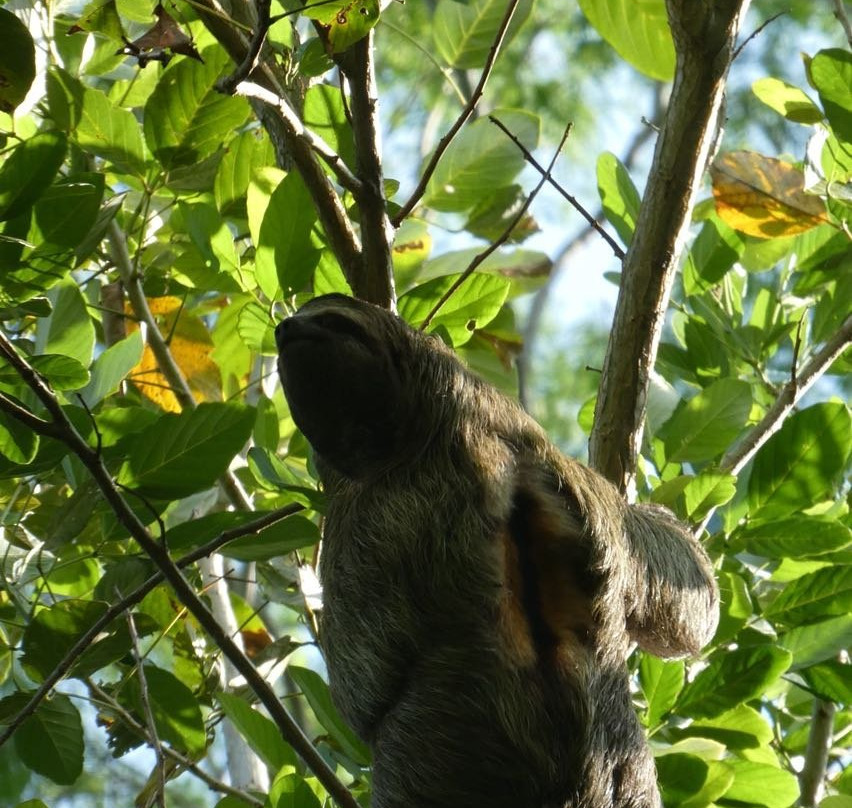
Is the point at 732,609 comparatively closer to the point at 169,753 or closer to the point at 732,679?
the point at 732,679

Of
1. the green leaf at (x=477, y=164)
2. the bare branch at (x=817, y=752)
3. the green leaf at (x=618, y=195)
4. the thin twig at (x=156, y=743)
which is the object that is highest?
the green leaf at (x=477, y=164)

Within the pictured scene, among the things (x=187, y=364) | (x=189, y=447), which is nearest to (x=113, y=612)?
(x=189, y=447)

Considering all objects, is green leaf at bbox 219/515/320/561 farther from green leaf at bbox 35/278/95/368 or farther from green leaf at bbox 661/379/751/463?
green leaf at bbox 661/379/751/463

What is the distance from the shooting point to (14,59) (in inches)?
127

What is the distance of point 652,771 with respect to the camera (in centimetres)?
320

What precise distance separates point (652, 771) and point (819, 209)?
2.26m

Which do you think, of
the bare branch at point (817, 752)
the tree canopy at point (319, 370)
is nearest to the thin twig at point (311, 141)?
the tree canopy at point (319, 370)

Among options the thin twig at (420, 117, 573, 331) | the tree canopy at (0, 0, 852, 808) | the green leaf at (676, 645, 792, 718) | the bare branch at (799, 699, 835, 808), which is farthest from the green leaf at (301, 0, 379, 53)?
the bare branch at (799, 699, 835, 808)

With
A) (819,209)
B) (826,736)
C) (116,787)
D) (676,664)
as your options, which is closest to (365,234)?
(676,664)

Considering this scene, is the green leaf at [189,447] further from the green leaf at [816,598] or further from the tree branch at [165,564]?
the green leaf at [816,598]

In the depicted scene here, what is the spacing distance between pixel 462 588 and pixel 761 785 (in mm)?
1432

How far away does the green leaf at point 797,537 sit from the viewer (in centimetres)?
373

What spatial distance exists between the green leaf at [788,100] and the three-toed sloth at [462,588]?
1.82 meters

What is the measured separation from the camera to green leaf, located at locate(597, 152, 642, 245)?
169 inches
